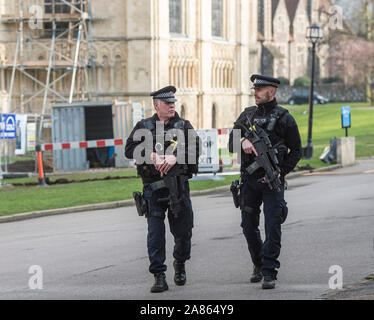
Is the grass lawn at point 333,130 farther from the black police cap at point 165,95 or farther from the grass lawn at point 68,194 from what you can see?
the black police cap at point 165,95

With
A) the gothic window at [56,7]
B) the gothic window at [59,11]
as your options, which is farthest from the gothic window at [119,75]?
the gothic window at [56,7]

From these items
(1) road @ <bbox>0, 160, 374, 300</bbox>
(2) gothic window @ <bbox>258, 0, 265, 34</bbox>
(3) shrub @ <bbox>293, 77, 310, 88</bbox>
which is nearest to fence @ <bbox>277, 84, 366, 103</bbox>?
(3) shrub @ <bbox>293, 77, 310, 88</bbox>

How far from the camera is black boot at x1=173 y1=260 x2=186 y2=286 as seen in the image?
937 cm

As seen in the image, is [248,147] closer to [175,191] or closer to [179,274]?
[175,191]

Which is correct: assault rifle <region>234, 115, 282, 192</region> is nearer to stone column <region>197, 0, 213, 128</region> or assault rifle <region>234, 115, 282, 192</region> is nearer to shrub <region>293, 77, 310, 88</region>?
stone column <region>197, 0, 213, 128</region>

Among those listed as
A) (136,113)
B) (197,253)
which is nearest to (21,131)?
(136,113)

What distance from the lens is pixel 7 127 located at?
1054 inches

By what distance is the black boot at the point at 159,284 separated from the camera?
354 inches

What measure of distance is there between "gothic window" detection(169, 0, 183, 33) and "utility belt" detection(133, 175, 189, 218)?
1595 inches

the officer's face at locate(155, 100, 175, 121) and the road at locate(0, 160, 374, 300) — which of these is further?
the officer's face at locate(155, 100, 175, 121)

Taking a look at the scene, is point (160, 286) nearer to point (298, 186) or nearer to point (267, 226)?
point (267, 226)

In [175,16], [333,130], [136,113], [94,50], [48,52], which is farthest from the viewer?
[333,130]

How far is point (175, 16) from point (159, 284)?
4139cm
